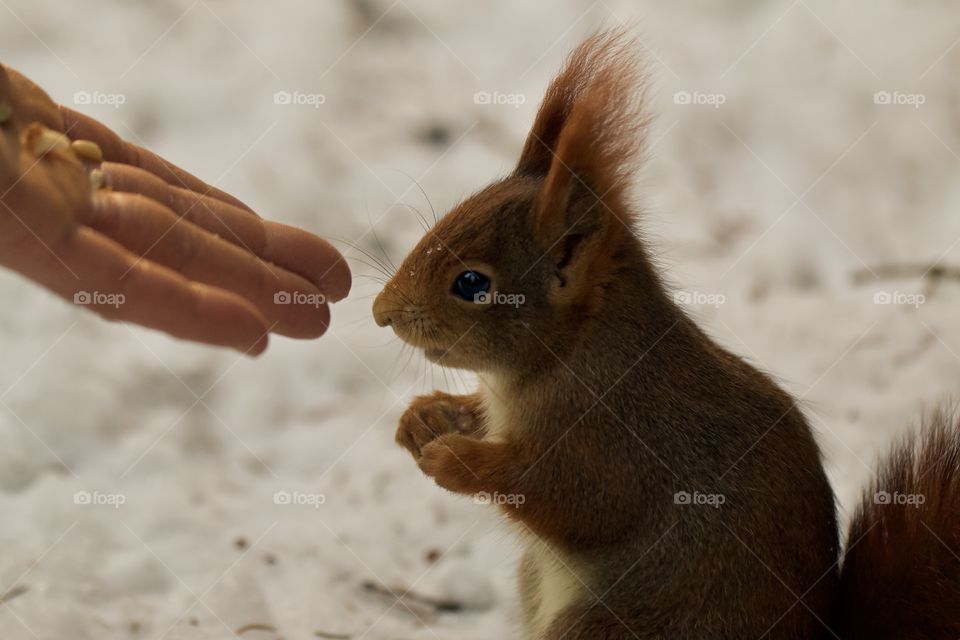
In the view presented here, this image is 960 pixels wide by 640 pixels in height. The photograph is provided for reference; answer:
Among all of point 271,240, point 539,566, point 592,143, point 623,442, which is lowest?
point 539,566

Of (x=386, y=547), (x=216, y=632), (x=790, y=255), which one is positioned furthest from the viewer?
(x=790, y=255)

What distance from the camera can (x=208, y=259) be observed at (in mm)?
1759

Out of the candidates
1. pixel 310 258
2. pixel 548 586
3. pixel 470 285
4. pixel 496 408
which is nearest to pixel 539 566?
pixel 548 586

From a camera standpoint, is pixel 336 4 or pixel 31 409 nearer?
pixel 31 409

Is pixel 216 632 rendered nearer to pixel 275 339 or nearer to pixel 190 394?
pixel 190 394

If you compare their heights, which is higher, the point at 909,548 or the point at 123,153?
the point at 909,548

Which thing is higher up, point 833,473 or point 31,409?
point 833,473

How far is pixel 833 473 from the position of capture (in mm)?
2574

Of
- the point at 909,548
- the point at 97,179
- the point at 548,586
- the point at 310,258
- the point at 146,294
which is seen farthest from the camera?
the point at 310,258

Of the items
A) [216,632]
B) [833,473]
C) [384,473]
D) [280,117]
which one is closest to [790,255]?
[833,473]

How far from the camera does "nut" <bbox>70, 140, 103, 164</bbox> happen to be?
1.81 meters

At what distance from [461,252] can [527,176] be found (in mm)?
210

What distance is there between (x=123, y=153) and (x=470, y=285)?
0.74 metres

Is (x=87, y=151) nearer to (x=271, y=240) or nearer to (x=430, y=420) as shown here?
(x=271, y=240)
